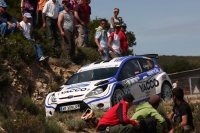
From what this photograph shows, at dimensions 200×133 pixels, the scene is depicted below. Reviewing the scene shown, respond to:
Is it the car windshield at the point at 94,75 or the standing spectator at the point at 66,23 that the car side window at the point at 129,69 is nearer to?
the car windshield at the point at 94,75

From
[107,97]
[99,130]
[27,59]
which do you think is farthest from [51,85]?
[99,130]

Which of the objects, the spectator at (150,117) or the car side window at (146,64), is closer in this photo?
the spectator at (150,117)

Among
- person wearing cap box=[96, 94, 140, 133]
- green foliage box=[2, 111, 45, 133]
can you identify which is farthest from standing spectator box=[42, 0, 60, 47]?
person wearing cap box=[96, 94, 140, 133]

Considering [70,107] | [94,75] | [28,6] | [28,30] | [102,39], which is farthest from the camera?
[28,6]

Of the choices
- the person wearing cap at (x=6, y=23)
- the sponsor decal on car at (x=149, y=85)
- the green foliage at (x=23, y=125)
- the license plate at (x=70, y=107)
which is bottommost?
the green foliage at (x=23, y=125)

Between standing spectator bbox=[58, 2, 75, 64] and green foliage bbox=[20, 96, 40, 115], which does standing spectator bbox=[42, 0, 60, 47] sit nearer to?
standing spectator bbox=[58, 2, 75, 64]

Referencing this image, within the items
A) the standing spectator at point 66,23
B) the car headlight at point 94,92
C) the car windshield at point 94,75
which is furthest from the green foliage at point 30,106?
the standing spectator at point 66,23

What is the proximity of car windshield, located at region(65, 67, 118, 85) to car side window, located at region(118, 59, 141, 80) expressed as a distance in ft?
0.81

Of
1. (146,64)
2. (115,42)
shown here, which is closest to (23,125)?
(146,64)

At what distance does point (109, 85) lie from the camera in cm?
1683

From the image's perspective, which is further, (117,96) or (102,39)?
(102,39)

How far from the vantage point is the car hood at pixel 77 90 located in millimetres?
16722

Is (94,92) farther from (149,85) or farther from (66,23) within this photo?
(66,23)

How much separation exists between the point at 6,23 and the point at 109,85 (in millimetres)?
4494
